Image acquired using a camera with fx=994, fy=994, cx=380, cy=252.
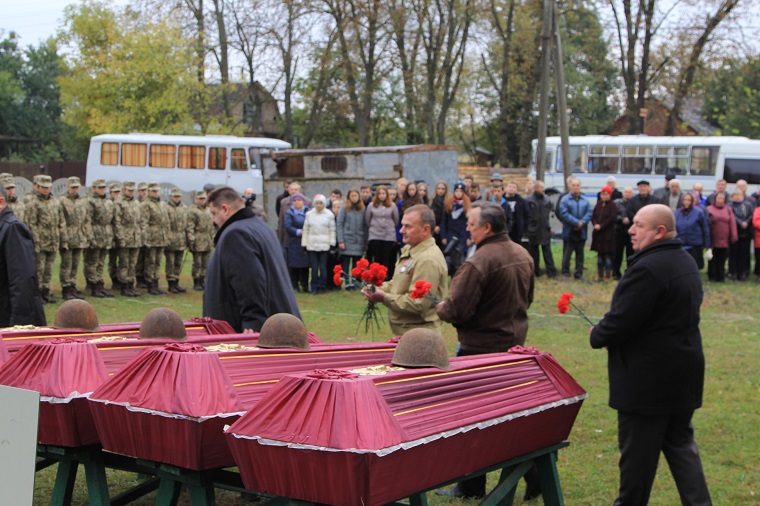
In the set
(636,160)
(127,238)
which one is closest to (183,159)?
(636,160)

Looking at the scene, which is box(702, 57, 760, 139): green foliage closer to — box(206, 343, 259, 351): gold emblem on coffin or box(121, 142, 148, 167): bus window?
box(121, 142, 148, 167): bus window

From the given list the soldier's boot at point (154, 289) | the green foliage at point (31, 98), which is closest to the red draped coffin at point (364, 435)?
the soldier's boot at point (154, 289)

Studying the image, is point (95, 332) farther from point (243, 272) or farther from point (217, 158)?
point (217, 158)

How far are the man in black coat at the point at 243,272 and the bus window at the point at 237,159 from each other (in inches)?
1101

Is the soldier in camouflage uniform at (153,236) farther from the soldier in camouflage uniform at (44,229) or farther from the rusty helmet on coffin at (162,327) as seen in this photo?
the rusty helmet on coffin at (162,327)

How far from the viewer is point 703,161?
1208 inches

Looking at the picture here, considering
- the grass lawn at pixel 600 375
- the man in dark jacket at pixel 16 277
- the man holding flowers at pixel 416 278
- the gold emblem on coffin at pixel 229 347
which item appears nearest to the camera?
the gold emblem on coffin at pixel 229 347

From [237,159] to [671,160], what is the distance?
47.4 ft

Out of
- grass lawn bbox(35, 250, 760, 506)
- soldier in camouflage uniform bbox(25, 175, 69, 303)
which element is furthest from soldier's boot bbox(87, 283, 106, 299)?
soldier in camouflage uniform bbox(25, 175, 69, 303)

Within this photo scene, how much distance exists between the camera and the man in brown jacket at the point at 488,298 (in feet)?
21.1

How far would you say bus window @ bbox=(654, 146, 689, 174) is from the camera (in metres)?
31.0

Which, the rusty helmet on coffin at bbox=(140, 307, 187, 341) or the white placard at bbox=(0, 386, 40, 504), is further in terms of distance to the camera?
the rusty helmet on coffin at bbox=(140, 307, 187, 341)

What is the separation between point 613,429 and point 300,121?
44.8 m

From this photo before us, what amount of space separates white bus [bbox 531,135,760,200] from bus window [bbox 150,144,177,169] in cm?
1288
